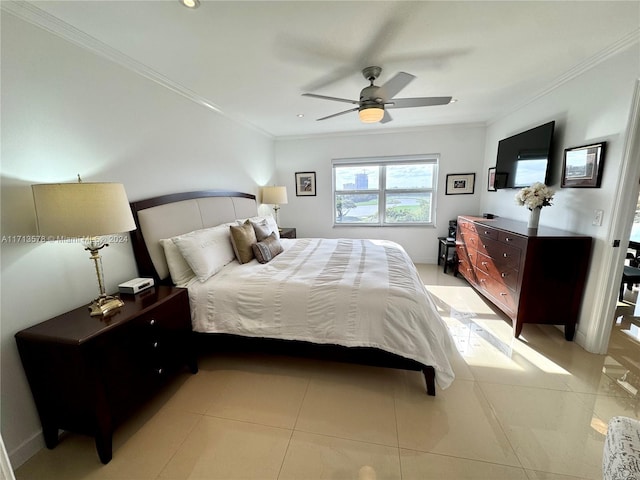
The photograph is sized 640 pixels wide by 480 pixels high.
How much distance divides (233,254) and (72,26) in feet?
6.22

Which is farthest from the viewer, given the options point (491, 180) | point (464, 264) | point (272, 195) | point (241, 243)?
point (272, 195)

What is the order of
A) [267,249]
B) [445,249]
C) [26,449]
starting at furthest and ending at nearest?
[445,249] < [267,249] < [26,449]

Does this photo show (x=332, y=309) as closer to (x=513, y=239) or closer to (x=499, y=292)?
(x=513, y=239)

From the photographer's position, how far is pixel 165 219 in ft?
7.48

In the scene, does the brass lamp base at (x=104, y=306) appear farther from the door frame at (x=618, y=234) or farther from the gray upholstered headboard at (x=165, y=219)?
the door frame at (x=618, y=234)

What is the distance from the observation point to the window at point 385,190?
465 cm

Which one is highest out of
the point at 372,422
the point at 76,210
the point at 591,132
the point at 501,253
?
the point at 591,132

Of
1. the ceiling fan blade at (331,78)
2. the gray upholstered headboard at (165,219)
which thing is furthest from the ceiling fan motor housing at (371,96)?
the gray upholstered headboard at (165,219)

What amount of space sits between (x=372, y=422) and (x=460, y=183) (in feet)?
13.4

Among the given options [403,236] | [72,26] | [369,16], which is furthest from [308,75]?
[403,236]

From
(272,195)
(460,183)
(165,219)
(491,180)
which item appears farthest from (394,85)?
(460,183)

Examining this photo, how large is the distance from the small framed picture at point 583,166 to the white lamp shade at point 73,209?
3510mm

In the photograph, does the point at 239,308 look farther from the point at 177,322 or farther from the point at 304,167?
the point at 304,167

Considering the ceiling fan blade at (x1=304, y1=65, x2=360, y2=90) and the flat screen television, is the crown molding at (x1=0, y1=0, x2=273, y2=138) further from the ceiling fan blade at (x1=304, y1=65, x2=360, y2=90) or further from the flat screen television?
the flat screen television
